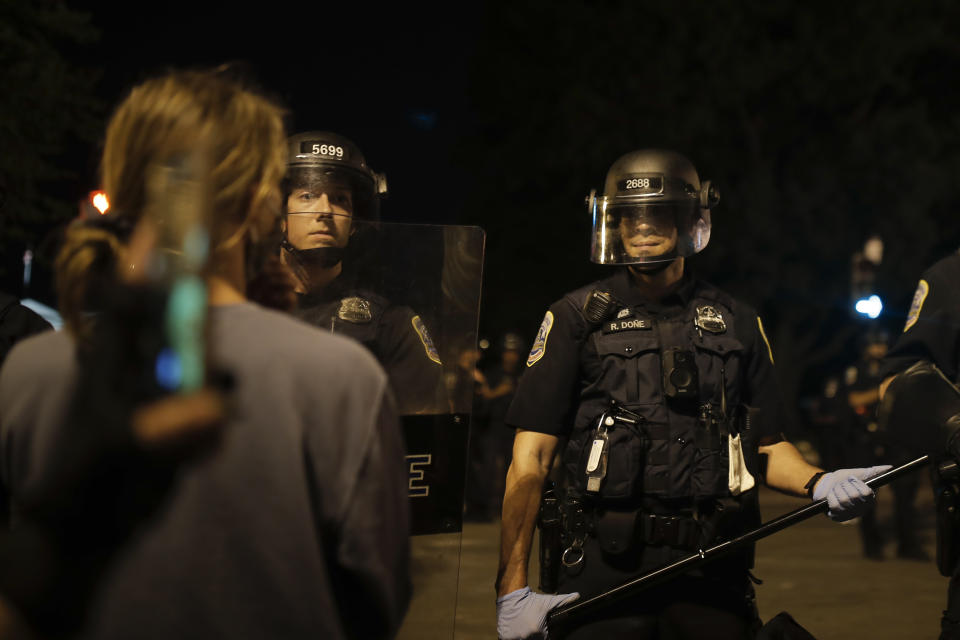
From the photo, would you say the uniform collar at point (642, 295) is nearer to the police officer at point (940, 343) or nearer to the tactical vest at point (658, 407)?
the tactical vest at point (658, 407)

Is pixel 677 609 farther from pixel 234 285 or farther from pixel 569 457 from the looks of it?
pixel 234 285

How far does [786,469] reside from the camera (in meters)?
3.76

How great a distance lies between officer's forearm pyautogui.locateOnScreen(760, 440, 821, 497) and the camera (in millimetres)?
3698

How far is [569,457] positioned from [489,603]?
15.0ft

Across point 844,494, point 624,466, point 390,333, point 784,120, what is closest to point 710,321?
point 624,466

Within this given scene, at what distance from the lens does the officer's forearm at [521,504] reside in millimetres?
3621

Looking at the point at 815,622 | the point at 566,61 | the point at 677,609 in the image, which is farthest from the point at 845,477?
the point at 566,61

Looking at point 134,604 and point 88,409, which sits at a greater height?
point 88,409

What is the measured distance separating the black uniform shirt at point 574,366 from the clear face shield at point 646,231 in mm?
151

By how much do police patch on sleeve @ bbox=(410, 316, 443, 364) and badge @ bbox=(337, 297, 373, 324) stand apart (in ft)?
0.48

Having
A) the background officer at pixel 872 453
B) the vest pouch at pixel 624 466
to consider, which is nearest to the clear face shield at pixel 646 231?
the vest pouch at pixel 624 466

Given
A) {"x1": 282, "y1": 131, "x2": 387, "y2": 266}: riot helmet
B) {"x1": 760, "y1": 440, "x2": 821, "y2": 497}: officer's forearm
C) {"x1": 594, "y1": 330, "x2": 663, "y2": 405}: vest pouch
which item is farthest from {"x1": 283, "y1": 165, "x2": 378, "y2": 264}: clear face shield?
{"x1": 760, "y1": 440, "x2": 821, "y2": 497}: officer's forearm

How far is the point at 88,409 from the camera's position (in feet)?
4.45

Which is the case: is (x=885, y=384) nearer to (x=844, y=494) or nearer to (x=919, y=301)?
(x=919, y=301)
